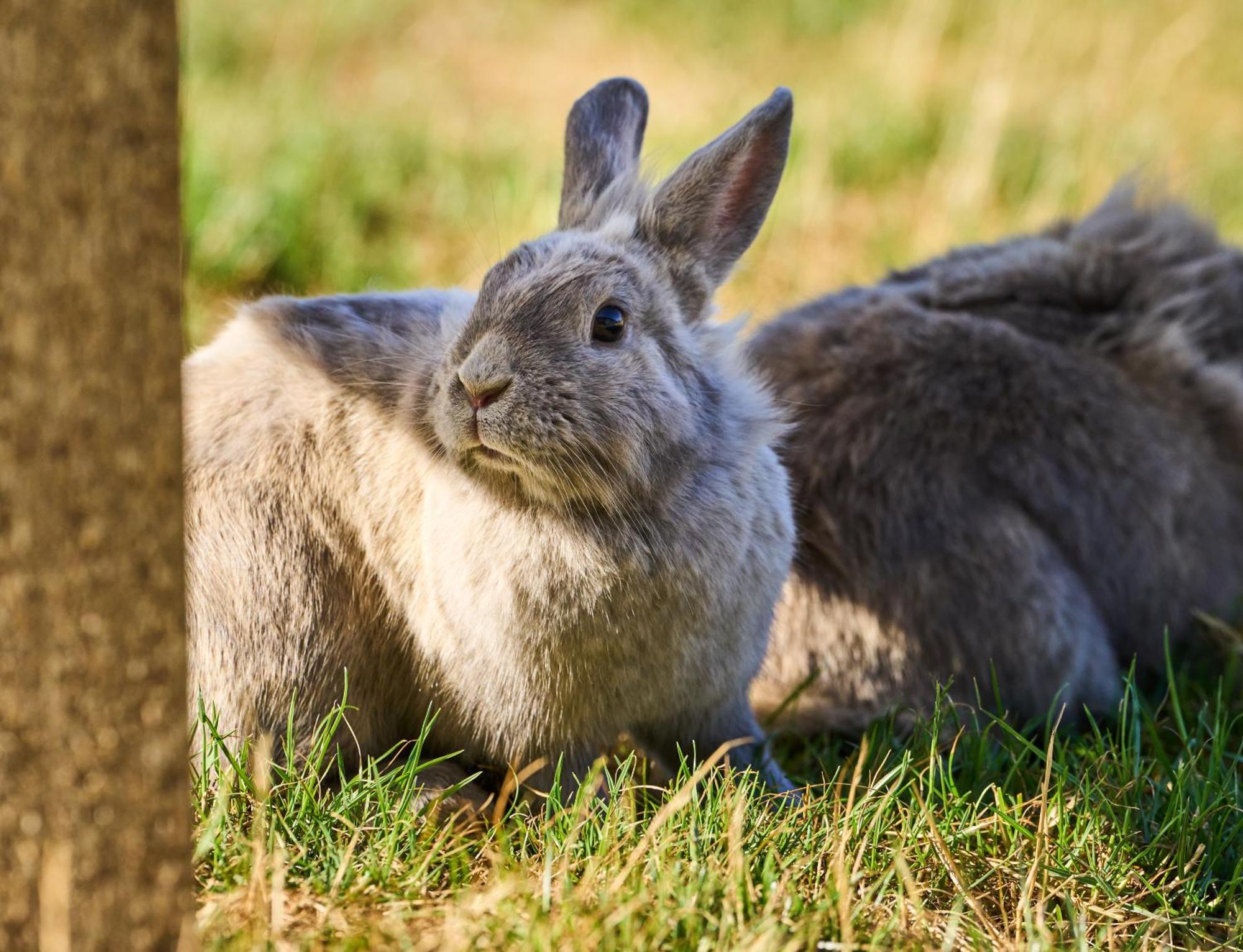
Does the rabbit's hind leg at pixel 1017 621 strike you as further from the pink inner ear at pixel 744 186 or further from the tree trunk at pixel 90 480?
the tree trunk at pixel 90 480

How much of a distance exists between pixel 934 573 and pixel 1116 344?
1.04m

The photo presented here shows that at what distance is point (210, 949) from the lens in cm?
198

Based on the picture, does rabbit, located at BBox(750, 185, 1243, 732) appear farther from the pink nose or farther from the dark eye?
the pink nose

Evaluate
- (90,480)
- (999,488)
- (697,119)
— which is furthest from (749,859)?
(697,119)

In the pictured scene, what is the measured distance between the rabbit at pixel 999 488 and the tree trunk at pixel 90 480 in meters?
1.78

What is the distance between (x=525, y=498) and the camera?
2617mm

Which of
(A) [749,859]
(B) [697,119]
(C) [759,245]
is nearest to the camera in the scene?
(A) [749,859]

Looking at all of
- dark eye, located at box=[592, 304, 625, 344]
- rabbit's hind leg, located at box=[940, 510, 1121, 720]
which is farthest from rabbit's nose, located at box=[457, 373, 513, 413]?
rabbit's hind leg, located at box=[940, 510, 1121, 720]

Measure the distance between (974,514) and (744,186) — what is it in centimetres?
117

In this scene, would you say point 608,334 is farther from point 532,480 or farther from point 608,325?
point 532,480

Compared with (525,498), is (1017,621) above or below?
below

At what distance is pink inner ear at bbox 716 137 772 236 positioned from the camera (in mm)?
2854

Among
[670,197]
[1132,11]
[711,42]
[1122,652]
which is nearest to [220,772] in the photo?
[670,197]

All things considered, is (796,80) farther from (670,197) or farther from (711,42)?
(670,197)
